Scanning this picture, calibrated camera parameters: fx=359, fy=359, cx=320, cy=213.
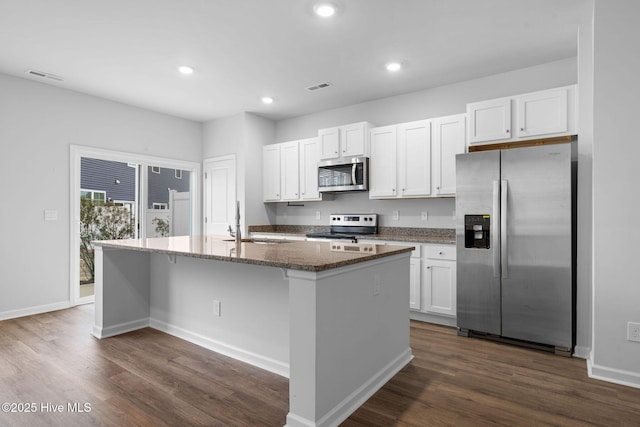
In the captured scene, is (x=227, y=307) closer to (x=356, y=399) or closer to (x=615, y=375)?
(x=356, y=399)

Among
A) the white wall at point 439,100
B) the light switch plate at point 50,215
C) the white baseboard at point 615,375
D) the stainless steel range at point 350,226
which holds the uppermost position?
the white wall at point 439,100

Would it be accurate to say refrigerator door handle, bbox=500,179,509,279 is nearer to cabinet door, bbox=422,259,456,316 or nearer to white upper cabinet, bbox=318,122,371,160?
cabinet door, bbox=422,259,456,316

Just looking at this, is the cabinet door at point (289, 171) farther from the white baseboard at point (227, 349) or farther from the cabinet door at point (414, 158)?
the white baseboard at point (227, 349)

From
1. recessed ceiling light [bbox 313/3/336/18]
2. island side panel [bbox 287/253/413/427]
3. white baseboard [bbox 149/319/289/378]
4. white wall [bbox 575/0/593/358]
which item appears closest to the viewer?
island side panel [bbox 287/253/413/427]

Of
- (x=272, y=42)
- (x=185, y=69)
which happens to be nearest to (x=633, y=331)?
(x=272, y=42)

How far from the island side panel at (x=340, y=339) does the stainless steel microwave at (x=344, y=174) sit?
81.3 inches

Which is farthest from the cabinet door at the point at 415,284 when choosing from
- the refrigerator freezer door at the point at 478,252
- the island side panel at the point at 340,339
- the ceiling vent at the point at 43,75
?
the ceiling vent at the point at 43,75

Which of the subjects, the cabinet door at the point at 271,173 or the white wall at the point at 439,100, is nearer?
the white wall at the point at 439,100

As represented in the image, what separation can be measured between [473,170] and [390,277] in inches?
57.9

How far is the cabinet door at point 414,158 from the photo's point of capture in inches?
159

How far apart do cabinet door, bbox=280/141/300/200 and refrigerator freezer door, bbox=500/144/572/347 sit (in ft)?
9.49

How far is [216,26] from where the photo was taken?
9.66 ft

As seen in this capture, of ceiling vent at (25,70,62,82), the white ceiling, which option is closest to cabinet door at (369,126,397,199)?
the white ceiling

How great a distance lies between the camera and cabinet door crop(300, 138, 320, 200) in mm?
5098
